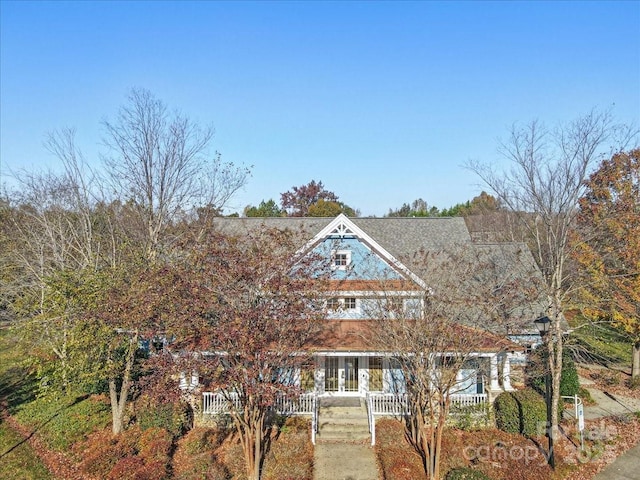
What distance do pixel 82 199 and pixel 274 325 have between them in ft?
42.3

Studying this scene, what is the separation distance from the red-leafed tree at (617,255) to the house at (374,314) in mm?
2791

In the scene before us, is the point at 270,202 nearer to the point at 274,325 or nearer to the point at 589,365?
the point at 589,365

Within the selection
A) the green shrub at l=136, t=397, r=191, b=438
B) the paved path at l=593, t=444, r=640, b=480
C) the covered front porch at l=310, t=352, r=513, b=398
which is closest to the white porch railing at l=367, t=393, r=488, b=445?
the covered front porch at l=310, t=352, r=513, b=398

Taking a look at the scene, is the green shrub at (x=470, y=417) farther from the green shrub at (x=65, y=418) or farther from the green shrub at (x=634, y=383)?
the green shrub at (x=65, y=418)

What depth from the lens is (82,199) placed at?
1847 cm

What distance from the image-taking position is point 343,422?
15789 mm

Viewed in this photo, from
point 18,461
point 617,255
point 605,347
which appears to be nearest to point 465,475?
point 18,461

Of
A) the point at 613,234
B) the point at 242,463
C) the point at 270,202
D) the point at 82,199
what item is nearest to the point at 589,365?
the point at 613,234

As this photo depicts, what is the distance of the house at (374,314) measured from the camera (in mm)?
14625

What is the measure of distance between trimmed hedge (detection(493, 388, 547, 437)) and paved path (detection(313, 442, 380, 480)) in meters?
5.06

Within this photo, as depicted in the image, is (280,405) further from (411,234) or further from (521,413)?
(411,234)

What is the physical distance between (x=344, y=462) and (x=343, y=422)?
90.4 inches

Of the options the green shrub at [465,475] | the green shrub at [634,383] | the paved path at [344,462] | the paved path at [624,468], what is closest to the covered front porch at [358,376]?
the paved path at [344,462]

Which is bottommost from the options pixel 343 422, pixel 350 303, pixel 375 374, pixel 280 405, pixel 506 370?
pixel 343 422
